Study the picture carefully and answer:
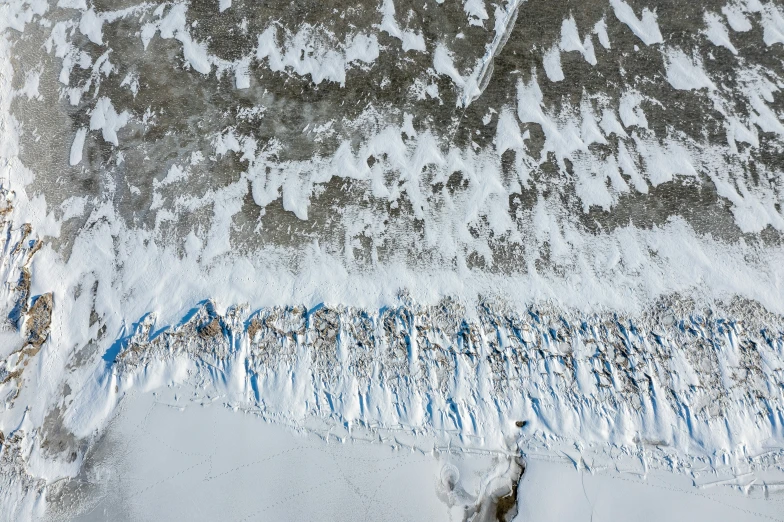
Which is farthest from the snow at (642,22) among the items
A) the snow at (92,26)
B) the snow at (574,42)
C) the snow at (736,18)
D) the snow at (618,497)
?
the snow at (92,26)

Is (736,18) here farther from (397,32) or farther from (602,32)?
(397,32)

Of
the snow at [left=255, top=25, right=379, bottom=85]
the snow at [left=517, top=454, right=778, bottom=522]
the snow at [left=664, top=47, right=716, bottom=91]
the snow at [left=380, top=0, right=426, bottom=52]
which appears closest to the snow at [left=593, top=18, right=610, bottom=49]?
the snow at [left=664, top=47, right=716, bottom=91]

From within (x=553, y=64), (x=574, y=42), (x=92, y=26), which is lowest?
(x=92, y=26)

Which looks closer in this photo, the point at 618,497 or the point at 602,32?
the point at 618,497

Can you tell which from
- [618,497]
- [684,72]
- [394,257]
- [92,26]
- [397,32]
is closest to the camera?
[618,497]

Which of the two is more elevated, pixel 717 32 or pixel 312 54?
pixel 717 32

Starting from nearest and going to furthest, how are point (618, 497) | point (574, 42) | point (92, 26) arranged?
point (618, 497)
point (574, 42)
point (92, 26)

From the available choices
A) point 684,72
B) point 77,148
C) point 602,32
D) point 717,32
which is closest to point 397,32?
point 602,32
